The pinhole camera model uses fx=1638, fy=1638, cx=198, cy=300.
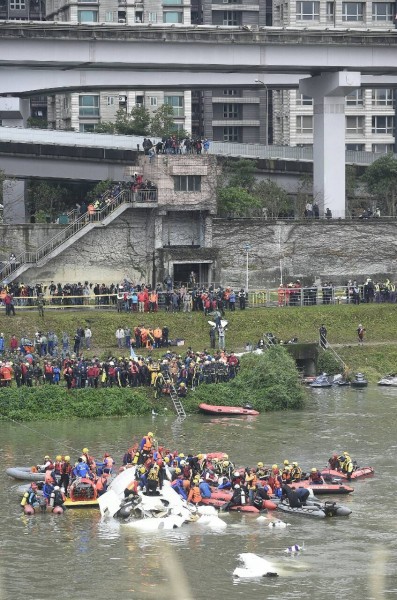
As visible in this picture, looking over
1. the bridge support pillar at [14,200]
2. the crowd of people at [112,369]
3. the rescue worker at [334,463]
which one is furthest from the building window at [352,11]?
the rescue worker at [334,463]

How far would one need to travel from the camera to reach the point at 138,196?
88875 mm

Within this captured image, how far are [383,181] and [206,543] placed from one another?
6435 cm

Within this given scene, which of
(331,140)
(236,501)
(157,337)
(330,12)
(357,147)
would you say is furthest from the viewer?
(330,12)

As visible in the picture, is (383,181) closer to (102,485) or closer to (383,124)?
(383,124)

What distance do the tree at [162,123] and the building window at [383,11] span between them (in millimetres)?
27444

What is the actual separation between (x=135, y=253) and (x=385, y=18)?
2707 inches

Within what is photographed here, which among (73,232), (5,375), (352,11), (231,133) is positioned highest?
(352,11)

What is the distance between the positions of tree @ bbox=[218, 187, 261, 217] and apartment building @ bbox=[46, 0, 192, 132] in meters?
46.5

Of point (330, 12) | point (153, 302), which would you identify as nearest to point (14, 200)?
point (153, 302)

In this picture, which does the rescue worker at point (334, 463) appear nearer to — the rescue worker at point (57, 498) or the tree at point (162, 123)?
the rescue worker at point (57, 498)

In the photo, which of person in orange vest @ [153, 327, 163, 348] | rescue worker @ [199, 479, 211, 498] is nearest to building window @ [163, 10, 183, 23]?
person in orange vest @ [153, 327, 163, 348]

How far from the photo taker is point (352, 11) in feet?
494

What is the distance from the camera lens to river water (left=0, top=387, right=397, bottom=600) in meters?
44.4

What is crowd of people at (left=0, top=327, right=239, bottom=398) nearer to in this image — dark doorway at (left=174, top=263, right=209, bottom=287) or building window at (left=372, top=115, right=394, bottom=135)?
dark doorway at (left=174, top=263, right=209, bottom=287)
